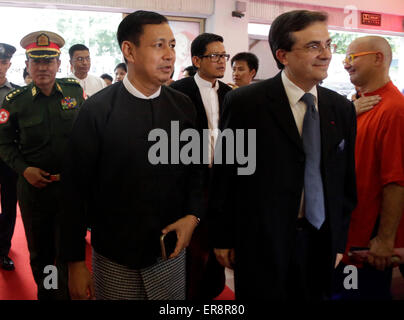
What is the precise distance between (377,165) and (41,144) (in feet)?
6.37

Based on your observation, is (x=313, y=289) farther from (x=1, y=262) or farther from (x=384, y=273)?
(x=1, y=262)

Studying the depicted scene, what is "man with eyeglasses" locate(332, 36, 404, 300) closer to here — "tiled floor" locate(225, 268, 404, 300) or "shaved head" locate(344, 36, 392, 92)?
"shaved head" locate(344, 36, 392, 92)

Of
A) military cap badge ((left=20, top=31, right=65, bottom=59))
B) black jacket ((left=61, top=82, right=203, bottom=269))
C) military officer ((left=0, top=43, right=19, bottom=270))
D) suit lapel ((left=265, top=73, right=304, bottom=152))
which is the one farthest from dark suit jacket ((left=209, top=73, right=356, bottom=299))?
military officer ((left=0, top=43, right=19, bottom=270))

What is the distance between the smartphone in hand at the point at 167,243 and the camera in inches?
52.2

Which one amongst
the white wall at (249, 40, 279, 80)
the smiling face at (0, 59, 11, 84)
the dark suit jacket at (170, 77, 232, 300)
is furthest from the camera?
the white wall at (249, 40, 279, 80)

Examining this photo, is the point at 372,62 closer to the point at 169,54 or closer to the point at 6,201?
the point at 169,54

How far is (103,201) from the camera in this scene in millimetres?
1352

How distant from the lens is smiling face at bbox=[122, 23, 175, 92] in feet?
4.47

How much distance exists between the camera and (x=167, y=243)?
1.38 meters

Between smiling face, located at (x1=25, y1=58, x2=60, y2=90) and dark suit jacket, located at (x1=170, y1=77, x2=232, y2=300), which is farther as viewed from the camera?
dark suit jacket, located at (x1=170, y1=77, x2=232, y2=300)

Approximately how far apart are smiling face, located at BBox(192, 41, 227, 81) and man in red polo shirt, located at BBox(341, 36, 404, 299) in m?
0.98

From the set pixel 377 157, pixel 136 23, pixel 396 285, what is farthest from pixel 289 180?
pixel 396 285

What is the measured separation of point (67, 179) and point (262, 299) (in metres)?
0.89
